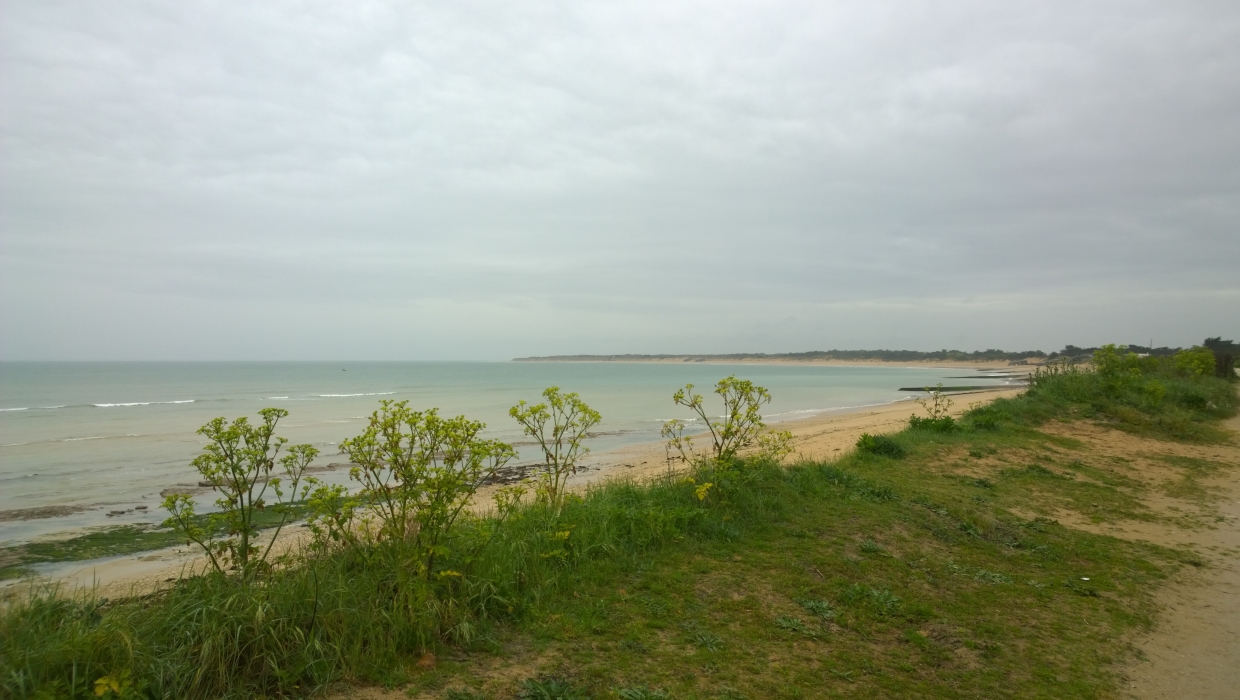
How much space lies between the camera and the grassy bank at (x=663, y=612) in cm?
364

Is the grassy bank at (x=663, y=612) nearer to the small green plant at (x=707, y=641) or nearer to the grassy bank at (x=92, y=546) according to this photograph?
the small green plant at (x=707, y=641)

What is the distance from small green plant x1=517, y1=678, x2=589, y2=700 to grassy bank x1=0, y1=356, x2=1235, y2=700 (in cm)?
1

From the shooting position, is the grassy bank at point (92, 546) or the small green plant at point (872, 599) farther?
the grassy bank at point (92, 546)

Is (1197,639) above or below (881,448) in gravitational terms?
below

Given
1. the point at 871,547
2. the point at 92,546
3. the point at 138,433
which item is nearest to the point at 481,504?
the point at 92,546

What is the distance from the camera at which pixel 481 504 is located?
39.6 ft

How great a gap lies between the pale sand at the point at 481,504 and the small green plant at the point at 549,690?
208 centimetres

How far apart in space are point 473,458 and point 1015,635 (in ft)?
13.2

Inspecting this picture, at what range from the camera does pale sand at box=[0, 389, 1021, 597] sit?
760 centimetres

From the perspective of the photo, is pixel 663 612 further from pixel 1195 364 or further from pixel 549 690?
pixel 1195 364

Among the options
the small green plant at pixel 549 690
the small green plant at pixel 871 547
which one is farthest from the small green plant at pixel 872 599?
the small green plant at pixel 549 690

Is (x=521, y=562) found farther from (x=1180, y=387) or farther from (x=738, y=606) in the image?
(x=1180, y=387)

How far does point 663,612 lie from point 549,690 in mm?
1287

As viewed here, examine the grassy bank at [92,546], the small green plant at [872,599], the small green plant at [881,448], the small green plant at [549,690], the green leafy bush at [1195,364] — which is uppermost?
the green leafy bush at [1195,364]
